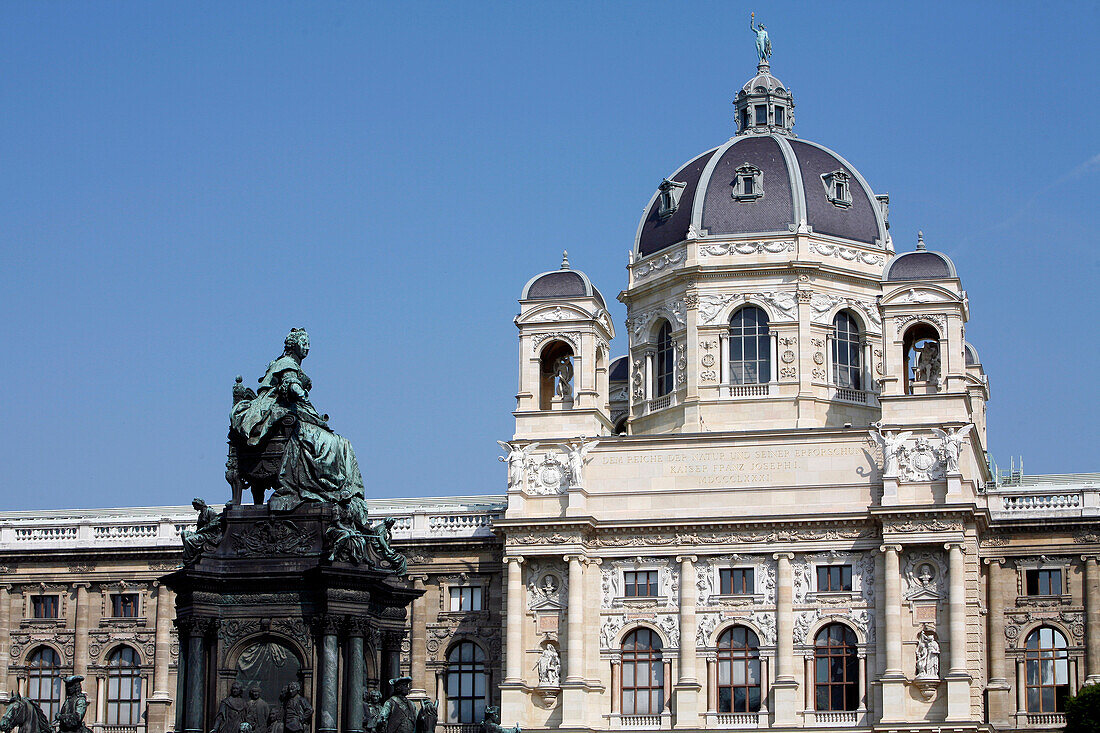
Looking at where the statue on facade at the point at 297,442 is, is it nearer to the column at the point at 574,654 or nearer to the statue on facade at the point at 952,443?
the column at the point at 574,654

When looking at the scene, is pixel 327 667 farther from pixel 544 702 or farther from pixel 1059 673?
pixel 1059 673

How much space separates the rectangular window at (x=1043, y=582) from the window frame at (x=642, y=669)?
45.9 feet

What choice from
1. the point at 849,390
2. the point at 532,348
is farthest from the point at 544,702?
the point at 849,390

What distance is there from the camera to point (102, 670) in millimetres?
79938

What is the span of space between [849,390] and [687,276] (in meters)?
8.12

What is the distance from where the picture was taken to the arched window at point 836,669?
70.8 m

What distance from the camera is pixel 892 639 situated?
228ft

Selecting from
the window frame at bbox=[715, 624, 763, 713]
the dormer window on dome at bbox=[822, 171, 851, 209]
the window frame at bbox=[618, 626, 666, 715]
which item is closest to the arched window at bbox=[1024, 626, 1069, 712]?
the window frame at bbox=[715, 624, 763, 713]

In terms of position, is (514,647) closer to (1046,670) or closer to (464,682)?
(464,682)

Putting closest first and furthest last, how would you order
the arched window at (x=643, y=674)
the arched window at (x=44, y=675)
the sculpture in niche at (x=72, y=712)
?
1. the sculpture in niche at (x=72, y=712)
2. the arched window at (x=643, y=674)
3. the arched window at (x=44, y=675)

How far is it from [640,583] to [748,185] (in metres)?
19.2

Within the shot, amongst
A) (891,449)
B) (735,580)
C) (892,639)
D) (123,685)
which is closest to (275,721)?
(892,639)

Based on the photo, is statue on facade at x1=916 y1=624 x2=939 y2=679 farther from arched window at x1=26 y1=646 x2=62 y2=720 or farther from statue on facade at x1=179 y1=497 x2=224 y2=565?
statue on facade at x1=179 y1=497 x2=224 y2=565

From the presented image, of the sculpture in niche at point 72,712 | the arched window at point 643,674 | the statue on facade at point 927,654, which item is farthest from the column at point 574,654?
the sculpture in niche at point 72,712
